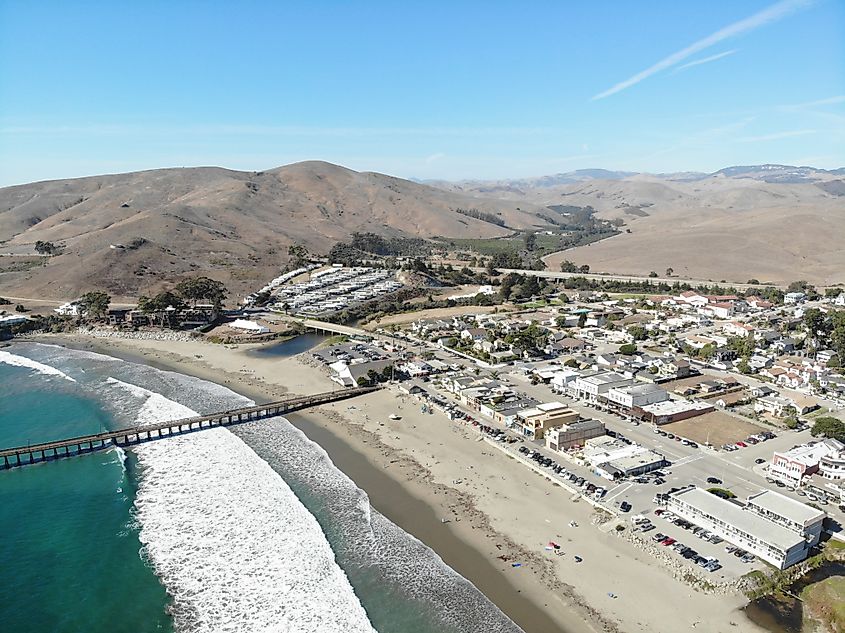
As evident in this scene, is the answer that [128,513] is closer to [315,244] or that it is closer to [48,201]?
[315,244]

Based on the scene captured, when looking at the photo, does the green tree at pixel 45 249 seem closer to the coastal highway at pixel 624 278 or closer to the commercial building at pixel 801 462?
the coastal highway at pixel 624 278

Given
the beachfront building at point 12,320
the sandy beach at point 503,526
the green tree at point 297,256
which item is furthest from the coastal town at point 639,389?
the green tree at point 297,256

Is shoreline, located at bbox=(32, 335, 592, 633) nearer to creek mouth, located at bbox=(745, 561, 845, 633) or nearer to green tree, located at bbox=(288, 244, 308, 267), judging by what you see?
creek mouth, located at bbox=(745, 561, 845, 633)

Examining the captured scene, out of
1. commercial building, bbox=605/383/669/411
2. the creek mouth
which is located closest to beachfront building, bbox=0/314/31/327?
commercial building, bbox=605/383/669/411

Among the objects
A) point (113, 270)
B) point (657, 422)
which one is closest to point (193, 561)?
point (657, 422)

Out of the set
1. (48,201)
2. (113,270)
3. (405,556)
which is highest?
(48,201)

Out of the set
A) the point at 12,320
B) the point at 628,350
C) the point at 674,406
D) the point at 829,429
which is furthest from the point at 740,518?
the point at 12,320
